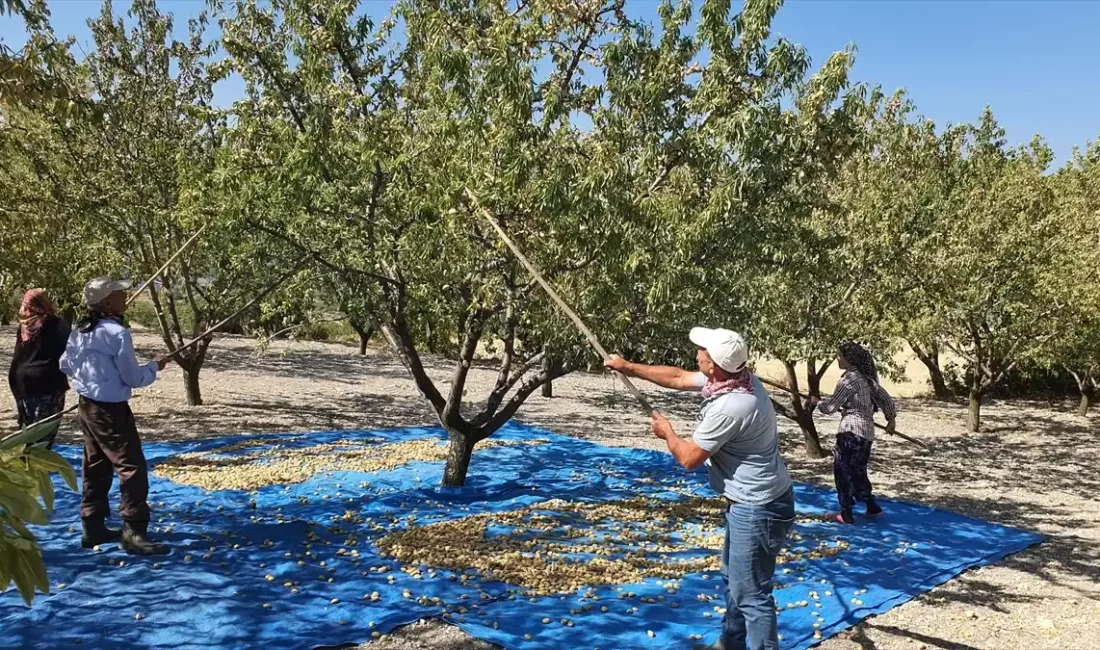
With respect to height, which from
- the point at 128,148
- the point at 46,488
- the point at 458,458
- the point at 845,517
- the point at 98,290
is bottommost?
the point at 845,517

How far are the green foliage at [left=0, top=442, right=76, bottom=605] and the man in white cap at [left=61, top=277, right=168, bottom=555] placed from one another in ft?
11.5

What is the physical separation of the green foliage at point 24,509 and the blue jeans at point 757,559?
2809mm

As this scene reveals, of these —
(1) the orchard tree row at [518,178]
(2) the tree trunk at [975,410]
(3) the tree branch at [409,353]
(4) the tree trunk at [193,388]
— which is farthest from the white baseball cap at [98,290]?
(2) the tree trunk at [975,410]

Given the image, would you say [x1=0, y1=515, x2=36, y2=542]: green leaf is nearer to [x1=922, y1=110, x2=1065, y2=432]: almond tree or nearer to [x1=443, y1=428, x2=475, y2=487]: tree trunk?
[x1=443, y1=428, x2=475, y2=487]: tree trunk

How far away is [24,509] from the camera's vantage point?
137 centimetres

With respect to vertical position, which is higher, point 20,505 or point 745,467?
point 20,505

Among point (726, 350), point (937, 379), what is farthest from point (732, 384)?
point (937, 379)

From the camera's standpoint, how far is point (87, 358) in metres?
4.74

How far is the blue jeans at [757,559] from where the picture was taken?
347cm

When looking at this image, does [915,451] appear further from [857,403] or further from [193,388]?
[193,388]

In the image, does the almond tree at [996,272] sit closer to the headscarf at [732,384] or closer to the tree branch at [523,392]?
the tree branch at [523,392]

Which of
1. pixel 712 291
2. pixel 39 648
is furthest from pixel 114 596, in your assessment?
pixel 712 291

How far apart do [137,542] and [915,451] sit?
966 cm

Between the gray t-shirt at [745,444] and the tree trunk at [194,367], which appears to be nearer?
the gray t-shirt at [745,444]
